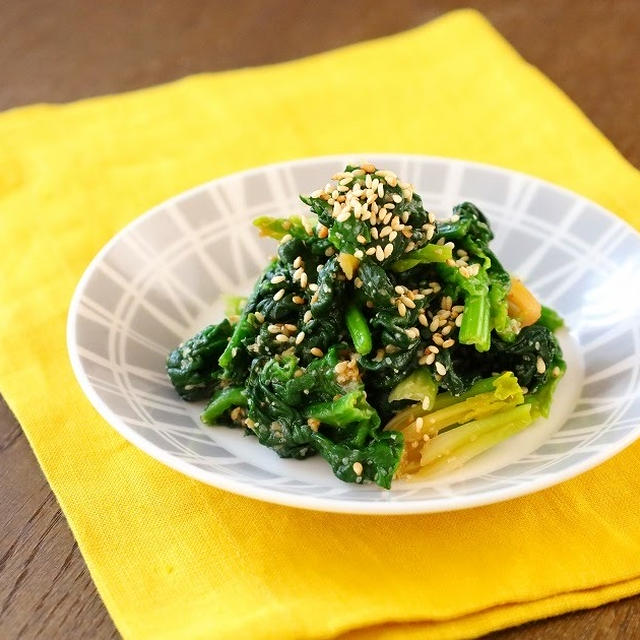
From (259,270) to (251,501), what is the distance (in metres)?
1.21

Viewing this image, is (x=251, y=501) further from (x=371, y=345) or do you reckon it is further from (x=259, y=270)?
(x=259, y=270)

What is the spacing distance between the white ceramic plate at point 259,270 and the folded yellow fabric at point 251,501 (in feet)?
0.55

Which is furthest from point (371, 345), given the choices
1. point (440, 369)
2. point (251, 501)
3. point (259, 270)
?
point (259, 270)

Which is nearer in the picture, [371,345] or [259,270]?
[371,345]

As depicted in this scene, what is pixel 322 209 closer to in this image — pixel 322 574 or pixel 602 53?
pixel 322 574

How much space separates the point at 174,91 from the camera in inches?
188

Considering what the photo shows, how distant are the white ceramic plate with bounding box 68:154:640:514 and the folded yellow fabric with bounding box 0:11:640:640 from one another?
0.17 m

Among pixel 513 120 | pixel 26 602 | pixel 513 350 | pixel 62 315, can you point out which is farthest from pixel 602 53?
pixel 26 602

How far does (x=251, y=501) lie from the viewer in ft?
8.69

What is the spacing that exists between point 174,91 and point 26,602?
3.14m

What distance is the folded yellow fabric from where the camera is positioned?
2346 millimetres

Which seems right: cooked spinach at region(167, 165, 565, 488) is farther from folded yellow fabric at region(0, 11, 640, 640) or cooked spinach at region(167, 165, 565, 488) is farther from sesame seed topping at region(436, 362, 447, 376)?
folded yellow fabric at region(0, 11, 640, 640)

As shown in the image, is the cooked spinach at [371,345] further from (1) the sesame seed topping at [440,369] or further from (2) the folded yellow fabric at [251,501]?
(2) the folded yellow fabric at [251,501]

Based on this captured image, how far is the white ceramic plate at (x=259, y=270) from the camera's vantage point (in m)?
2.45
